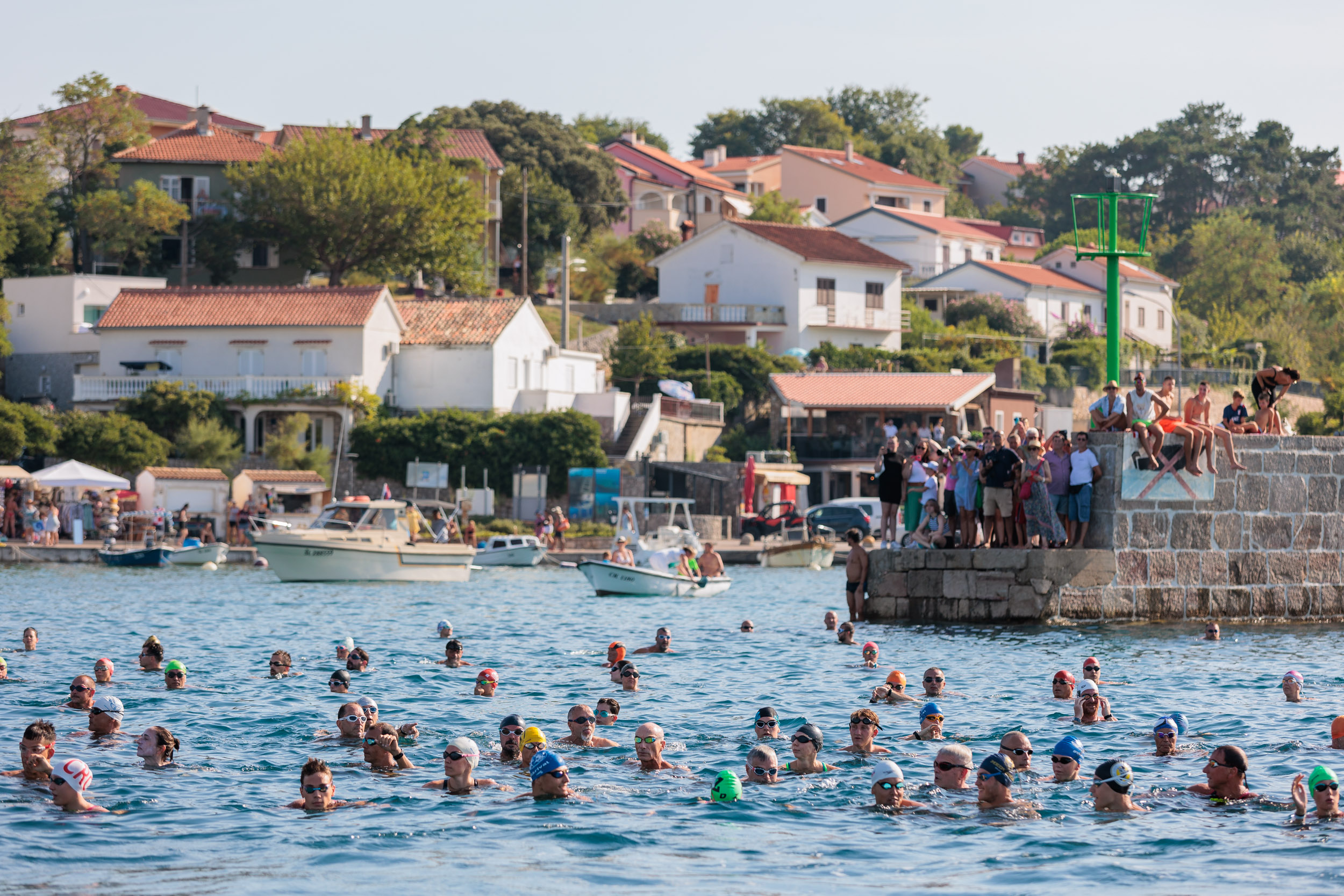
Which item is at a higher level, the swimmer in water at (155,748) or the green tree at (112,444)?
the green tree at (112,444)

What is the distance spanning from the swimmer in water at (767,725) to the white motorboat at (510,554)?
3113cm

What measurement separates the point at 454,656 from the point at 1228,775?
11669mm

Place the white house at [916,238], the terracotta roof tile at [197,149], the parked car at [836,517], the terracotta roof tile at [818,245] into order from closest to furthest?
1. the parked car at [836,517]
2. the terracotta roof tile at [197,149]
3. the terracotta roof tile at [818,245]
4. the white house at [916,238]

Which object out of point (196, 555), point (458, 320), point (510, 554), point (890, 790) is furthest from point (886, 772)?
point (458, 320)

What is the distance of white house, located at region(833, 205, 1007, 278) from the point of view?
87.4 m

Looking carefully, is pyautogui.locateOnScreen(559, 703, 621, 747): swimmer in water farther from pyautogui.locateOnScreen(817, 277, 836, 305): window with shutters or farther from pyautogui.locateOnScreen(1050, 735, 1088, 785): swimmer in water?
pyautogui.locateOnScreen(817, 277, 836, 305): window with shutters

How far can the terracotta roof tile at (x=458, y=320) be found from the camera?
57.6 metres

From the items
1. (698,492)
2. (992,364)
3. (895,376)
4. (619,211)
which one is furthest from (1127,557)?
(619,211)

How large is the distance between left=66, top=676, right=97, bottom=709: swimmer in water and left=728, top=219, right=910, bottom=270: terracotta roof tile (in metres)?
57.2

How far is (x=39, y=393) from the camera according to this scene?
2427 inches

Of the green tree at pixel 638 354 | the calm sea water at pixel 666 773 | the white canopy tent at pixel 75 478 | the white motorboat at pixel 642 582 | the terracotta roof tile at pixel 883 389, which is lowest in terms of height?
the calm sea water at pixel 666 773

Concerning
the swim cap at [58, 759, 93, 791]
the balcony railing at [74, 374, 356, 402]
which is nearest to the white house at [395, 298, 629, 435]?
the balcony railing at [74, 374, 356, 402]

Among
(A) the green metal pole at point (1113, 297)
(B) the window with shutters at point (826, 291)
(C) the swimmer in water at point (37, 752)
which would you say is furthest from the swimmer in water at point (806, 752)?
(B) the window with shutters at point (826, 291)

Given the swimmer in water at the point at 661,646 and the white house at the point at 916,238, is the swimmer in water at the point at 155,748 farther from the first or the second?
the white house at the point at 916,238
